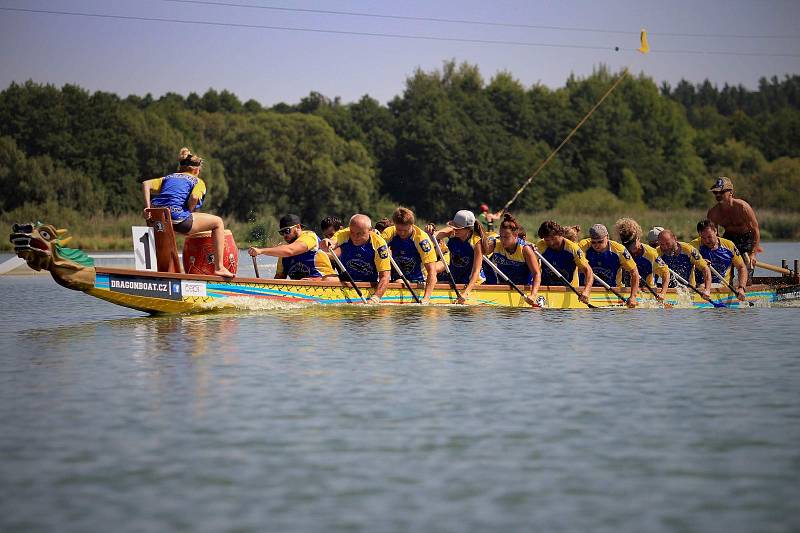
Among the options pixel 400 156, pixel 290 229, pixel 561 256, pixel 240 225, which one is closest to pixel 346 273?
pixel 290 229

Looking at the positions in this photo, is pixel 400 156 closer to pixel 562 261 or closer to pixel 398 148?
pixel 398 148

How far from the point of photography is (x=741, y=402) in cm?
943

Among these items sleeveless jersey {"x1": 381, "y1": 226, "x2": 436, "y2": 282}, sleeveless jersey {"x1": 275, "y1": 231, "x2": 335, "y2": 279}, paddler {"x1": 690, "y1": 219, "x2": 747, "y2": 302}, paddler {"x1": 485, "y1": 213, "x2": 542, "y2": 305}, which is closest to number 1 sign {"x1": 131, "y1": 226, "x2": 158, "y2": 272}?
sleeveless jersey {"x1": 275, "y1": 231, "x2": 335, "y2": 279}

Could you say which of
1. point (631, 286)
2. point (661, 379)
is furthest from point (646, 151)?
point (661, 379)

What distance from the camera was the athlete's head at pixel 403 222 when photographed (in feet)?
53.0

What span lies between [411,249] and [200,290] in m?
3.29

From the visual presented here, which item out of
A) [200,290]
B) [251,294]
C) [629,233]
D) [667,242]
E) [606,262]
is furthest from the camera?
[667,242]

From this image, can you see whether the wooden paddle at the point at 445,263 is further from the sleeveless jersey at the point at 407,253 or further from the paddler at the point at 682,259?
the paddler at the point at 682,259

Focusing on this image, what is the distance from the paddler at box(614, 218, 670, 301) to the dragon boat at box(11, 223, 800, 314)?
0.32m

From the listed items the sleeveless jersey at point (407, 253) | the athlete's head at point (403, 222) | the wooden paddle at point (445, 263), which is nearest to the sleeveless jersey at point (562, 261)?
the wooden paddle at point (445, 263)

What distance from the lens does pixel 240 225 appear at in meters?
47.4

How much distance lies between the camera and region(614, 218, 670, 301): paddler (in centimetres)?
1750

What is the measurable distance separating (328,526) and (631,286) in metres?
12.0

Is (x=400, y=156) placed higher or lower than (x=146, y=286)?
higher
